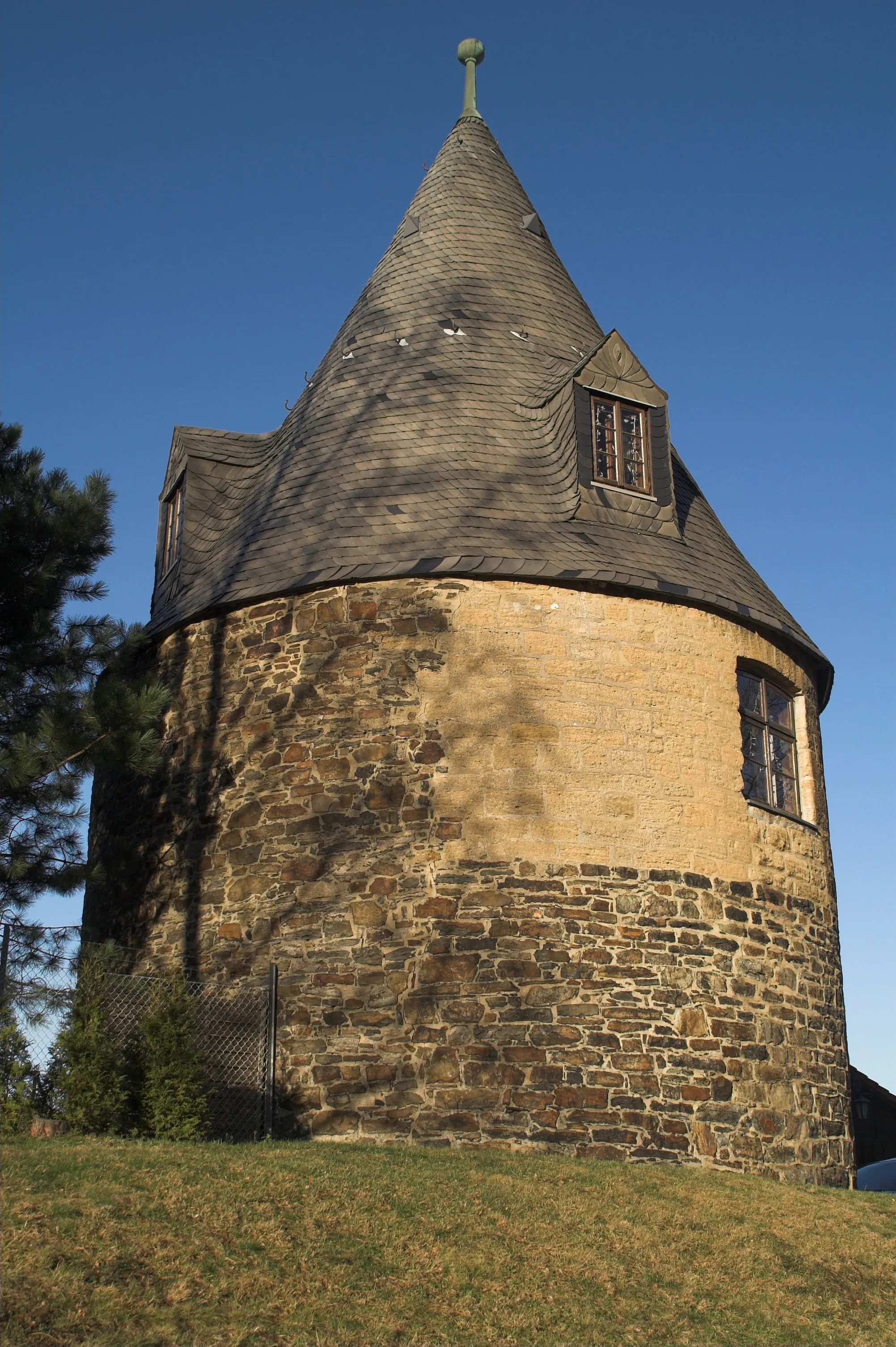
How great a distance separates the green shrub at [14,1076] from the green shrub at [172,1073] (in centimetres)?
76

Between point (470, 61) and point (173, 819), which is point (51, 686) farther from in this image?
point (470, 61)

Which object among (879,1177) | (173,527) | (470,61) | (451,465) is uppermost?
(470,61)

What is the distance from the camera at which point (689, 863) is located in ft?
38.4

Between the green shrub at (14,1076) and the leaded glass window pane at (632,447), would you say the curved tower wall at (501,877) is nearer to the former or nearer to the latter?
the leaded glass window pane at (632,447)

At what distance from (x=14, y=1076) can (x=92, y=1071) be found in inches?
19.2

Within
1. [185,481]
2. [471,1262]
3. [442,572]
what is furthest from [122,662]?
[471,1262]

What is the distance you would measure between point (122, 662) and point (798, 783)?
6289mm

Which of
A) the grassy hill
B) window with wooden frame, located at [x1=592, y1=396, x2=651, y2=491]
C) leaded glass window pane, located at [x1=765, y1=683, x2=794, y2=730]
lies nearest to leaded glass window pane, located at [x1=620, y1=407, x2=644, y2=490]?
window with wooden frame, located at [x1=592, y1=396, x2=651, y2=491]

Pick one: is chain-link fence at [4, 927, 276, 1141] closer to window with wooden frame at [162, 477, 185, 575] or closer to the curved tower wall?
Result: the curved tower wall

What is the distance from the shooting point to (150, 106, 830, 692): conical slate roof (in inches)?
490

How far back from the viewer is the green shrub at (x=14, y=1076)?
880 cm

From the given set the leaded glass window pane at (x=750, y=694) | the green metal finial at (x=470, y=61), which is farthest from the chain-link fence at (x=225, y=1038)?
the green metal finial at (x=470, y=61)

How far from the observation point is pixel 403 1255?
7.38m

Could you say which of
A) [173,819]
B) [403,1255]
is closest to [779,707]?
[173,819]
